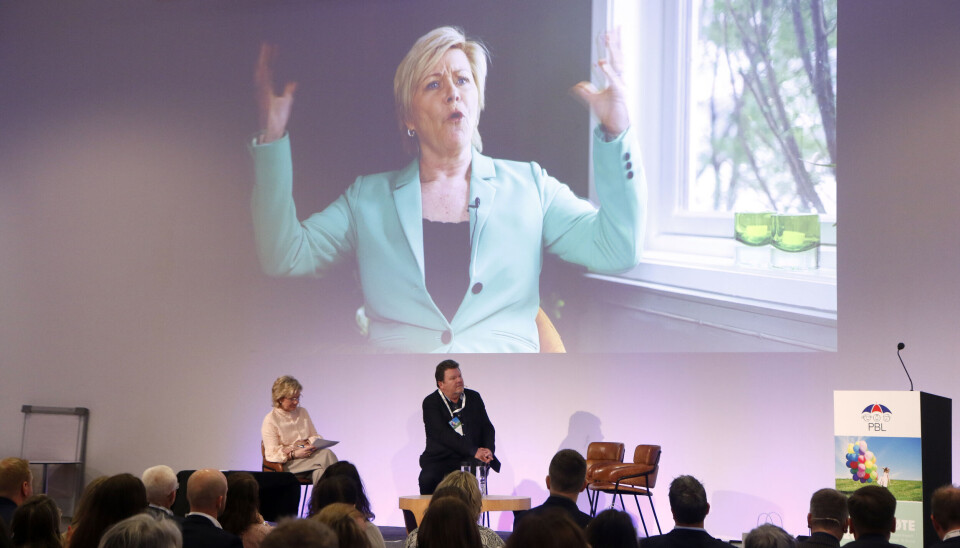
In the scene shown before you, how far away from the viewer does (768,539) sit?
2.72 m

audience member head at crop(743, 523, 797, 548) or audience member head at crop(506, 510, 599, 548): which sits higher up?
audience member head at crop(506, 510, 599, 548)

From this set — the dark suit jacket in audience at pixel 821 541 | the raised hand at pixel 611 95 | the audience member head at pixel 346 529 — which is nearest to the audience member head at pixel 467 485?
the audience member head at pixel 346 529

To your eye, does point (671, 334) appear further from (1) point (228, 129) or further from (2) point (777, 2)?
(1) point (228, 129)

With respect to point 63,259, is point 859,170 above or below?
above

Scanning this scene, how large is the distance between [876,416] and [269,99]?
5094 millimetres

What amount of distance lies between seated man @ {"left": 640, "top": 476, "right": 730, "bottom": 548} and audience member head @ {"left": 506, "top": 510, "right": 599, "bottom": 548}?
1074mm

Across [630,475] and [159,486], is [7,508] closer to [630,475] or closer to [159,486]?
[159,486]

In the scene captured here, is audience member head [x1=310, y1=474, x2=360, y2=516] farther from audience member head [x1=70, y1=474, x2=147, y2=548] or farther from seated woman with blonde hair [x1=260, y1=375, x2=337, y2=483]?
seated woman with blonde hair [x1=260, y1=375, x2=337, y2=483]

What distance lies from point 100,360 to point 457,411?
3.51 m

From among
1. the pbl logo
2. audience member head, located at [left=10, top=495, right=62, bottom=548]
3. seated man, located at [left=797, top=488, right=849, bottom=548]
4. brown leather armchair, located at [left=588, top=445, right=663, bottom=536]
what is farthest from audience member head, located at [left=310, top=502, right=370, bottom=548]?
brown leather armchair, located at [left=588, top=445, right=663, bottom=536]

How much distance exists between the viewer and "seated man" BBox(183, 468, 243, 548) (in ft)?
9.36

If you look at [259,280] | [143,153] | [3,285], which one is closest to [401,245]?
[259,280]

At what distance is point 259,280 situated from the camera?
24.4 feet

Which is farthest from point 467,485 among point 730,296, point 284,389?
point 730,296
